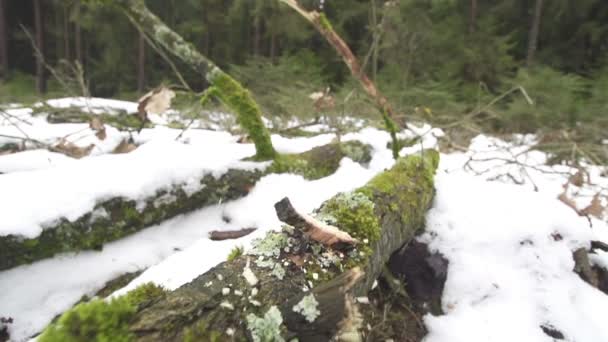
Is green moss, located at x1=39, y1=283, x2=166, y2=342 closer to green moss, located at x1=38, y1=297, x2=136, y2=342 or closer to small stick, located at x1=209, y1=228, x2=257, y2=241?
green moss, located at x1=38, y1=297, x2=136, y2=342

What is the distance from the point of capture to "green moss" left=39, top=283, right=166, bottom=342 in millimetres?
746

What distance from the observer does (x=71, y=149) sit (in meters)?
3.15

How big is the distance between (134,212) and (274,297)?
1543 millimetres

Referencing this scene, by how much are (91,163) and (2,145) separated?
70.8 inches

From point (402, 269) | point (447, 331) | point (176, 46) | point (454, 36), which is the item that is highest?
point (454, 36)

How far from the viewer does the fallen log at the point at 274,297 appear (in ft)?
2.74

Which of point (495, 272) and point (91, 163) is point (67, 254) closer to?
point (91, 163)

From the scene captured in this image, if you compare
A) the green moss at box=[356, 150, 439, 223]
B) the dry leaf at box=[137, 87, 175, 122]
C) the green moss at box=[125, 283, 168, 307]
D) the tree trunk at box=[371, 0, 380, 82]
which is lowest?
the green moss at box=[125, 283, 168, 307]

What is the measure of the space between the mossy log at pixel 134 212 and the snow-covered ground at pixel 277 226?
0.17 ft

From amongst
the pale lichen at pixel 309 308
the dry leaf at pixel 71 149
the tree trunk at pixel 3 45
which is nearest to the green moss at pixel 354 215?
the pale lichen at pixel 309 308

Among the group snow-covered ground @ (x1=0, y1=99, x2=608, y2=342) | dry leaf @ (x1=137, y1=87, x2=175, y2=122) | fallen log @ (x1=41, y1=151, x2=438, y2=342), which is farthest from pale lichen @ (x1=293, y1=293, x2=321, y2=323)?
dry leaf @ (x1=137, y1=87, x2=175, y2=122)

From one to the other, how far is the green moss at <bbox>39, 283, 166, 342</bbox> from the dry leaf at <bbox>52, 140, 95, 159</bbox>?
9.21 feet

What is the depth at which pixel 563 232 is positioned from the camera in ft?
6.63

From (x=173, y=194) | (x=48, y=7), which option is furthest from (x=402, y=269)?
(x=48, y=7)
